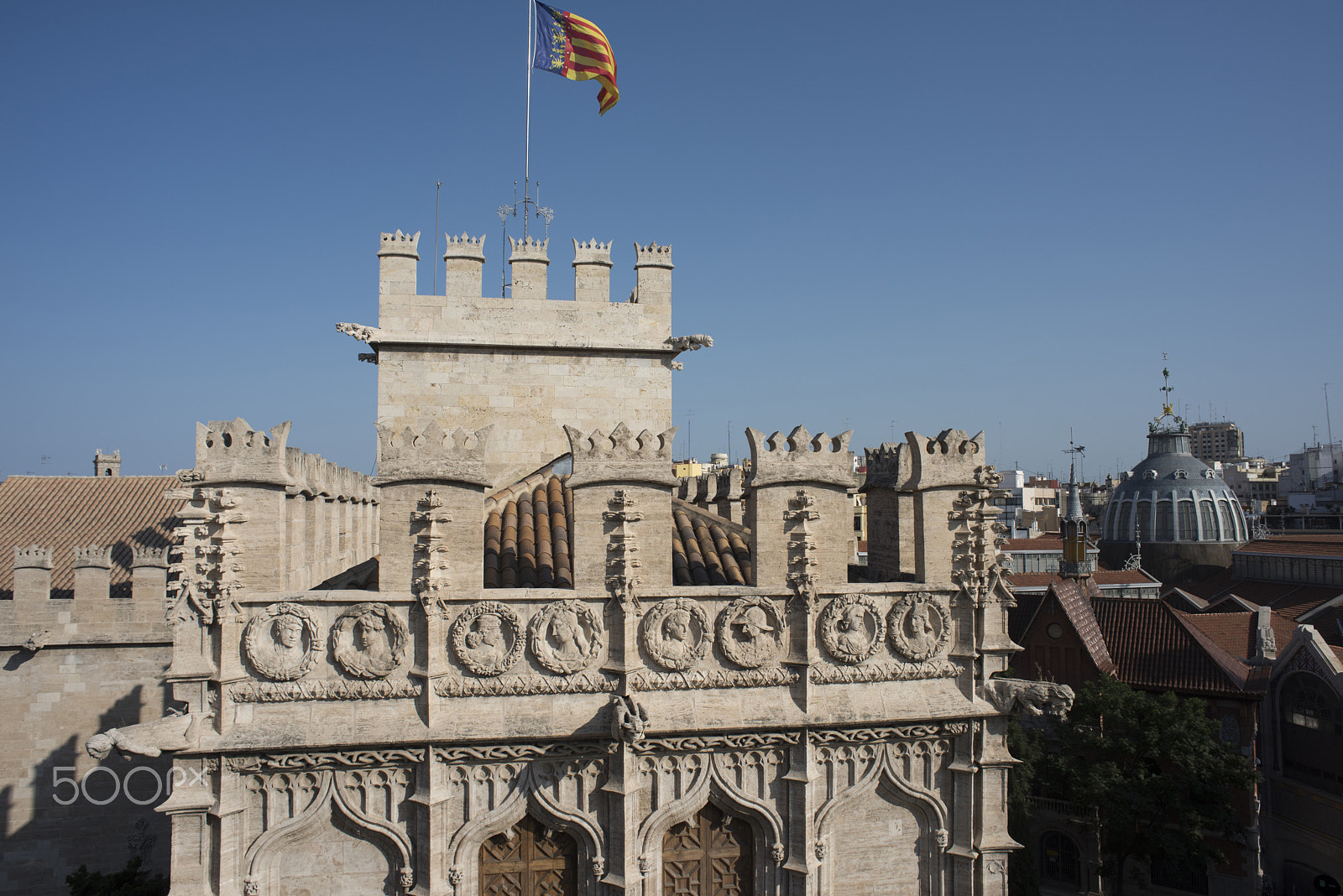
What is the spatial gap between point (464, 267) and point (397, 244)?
146cm

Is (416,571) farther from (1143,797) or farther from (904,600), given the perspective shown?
(1143,797)

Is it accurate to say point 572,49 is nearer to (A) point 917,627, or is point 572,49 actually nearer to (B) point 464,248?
(B) point 464,248

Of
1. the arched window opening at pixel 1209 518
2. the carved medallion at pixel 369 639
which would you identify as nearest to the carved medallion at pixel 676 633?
the carved medallion at pixel 369 639

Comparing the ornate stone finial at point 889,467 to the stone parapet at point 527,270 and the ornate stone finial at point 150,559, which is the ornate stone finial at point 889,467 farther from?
the ornate stone finial at point 150,559

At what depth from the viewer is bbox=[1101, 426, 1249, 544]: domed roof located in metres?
58.4

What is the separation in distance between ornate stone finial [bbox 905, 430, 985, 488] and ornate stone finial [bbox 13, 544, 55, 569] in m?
21.9

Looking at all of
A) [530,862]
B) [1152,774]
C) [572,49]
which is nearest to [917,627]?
[530,862]

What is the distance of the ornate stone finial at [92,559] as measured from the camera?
21578 mm

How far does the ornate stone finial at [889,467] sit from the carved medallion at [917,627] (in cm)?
181

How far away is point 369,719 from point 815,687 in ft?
20.8

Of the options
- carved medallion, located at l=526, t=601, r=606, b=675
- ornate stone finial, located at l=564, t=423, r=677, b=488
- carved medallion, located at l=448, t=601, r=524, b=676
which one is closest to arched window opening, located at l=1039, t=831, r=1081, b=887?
carved medallion, located at l=526, t=601, r=606, b=675

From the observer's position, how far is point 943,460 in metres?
13.0

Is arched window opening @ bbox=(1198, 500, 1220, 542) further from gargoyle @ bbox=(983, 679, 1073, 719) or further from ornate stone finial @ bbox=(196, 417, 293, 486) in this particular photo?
ornate stone finial @ bbox=(196, 417, 293, 486)

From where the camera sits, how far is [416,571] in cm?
1138
